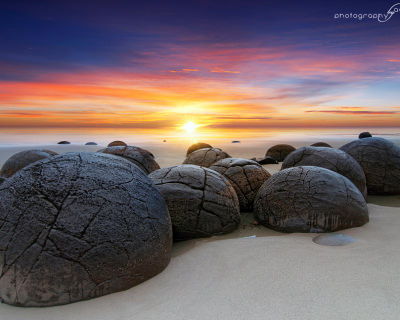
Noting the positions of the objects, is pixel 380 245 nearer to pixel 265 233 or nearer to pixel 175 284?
pixel 265 233

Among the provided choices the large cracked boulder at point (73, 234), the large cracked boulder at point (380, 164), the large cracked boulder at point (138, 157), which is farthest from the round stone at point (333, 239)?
the large cracked boulder at point (138, 157)

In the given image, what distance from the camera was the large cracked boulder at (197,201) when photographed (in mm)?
4246

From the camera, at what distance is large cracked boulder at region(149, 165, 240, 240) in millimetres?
4246

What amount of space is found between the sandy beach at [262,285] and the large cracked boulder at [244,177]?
1.70 m

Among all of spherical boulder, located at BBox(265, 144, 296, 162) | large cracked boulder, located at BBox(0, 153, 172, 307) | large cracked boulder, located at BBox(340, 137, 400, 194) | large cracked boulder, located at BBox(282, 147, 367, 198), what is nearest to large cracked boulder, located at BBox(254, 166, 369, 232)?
large cracked boulder, located at BBox(282, 147, 367, 198)

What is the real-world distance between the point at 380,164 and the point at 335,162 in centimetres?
206

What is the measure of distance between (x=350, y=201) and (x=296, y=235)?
3.57 feet

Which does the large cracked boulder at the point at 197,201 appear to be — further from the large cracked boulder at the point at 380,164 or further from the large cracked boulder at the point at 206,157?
the large cracked boulder at the point at 380,164

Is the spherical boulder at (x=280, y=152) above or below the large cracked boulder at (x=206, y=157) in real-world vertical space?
below

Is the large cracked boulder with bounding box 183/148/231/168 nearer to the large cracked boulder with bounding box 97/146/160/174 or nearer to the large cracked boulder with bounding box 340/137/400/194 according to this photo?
the large cracked boulder with bounding box 97/146/160/174

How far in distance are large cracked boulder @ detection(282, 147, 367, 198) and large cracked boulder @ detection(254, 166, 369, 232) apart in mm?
1401

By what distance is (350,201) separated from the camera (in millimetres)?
4637

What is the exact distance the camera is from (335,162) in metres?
6.27

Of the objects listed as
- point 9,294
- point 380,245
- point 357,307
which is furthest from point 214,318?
point 380,245
